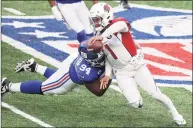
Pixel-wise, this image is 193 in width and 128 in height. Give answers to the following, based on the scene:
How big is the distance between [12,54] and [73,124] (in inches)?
139

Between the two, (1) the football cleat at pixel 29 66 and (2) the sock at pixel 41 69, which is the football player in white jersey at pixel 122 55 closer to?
(2) the sock at pixel 41 69

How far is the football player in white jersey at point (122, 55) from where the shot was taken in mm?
9070

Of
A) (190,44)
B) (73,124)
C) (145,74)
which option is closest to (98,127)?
(73,124)

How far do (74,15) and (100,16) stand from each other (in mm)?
2546

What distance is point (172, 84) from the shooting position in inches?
467

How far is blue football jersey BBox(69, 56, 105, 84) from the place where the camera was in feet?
30.7

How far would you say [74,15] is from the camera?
1156cm

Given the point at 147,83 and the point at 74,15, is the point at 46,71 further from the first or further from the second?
the point at 74,15

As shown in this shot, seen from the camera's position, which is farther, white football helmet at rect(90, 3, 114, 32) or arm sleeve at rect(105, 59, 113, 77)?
arm sleeve at rect(105, 59, 113, 77)

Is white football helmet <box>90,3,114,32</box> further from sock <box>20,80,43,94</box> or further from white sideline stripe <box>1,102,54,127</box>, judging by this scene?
white sideline stripe <box>1,102,54,127</box>

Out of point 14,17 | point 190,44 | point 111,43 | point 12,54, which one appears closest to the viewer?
point 111,43

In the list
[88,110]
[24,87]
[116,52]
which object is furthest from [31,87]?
[116,52]

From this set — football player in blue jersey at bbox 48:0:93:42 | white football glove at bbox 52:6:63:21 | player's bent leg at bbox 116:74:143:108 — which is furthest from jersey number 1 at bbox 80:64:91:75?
white football glove at bbox 52:6:63:21

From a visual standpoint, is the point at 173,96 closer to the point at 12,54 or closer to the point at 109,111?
the point at 109,111
